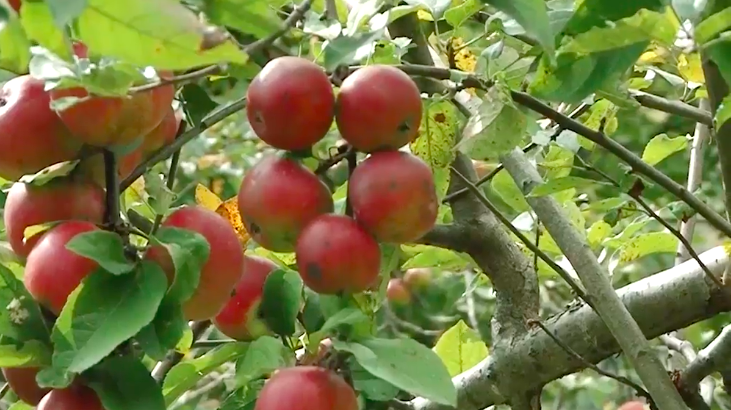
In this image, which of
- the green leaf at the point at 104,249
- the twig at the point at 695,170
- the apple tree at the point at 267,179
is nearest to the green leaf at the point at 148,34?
the apple tree at the point at 267,179

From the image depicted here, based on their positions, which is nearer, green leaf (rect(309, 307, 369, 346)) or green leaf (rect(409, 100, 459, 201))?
green leaf (rect(309, 307, 369, 346))

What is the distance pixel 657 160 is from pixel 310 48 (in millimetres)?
358

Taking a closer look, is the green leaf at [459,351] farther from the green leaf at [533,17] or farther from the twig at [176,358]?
the green leaf at [533,17]

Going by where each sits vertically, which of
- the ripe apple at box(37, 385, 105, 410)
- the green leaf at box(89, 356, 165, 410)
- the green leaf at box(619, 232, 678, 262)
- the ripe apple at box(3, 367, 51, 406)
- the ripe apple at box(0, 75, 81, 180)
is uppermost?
the ripe apple at box(0, 75, 81, 180)

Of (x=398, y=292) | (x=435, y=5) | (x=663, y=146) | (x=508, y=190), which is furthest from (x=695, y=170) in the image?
(x=398, y=292)

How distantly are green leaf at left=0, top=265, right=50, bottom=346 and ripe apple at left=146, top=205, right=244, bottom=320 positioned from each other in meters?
0.08

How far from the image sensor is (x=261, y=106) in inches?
23.9

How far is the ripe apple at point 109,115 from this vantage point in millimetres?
565

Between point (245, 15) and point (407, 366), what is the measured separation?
0.70 feet

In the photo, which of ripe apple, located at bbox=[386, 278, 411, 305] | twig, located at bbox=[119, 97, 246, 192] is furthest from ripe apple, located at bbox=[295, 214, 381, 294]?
ripe apple, located at bbox=[386, 278, 411, 305]

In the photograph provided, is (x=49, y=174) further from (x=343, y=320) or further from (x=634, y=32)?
(x=634, y=32)

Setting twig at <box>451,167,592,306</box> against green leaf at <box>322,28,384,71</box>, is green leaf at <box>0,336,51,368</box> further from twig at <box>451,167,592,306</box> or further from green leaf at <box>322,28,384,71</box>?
twig at <box>451,167,592,306</box>

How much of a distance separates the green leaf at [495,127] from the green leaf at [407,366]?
5.6 inches

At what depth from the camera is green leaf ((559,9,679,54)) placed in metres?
0.57
